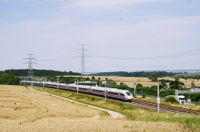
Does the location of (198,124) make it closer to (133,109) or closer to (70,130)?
(70,130)

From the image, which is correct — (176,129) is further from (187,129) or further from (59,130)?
(59,130)

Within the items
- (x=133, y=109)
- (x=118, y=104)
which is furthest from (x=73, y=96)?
(x=133, y=109)

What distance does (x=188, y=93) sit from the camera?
10906 centimetres

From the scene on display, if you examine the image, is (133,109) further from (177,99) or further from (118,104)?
(177,99)

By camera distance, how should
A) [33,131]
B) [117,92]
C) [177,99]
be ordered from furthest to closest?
[117,92] < [177,99] < [33,131]

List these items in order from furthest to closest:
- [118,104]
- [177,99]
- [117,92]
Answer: [117,92]
[177,99]
[118,104]

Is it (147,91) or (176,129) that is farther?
(147,91)

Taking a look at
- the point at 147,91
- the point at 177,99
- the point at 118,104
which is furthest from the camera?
the point at 147,91

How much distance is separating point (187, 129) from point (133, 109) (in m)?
45.1

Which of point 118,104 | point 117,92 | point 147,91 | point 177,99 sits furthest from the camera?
point 147,91

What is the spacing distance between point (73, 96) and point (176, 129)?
96.7 meters

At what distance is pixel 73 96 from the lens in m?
123

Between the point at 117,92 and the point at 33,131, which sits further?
the point at 117,92

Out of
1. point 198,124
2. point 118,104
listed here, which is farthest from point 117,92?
point 198,124
